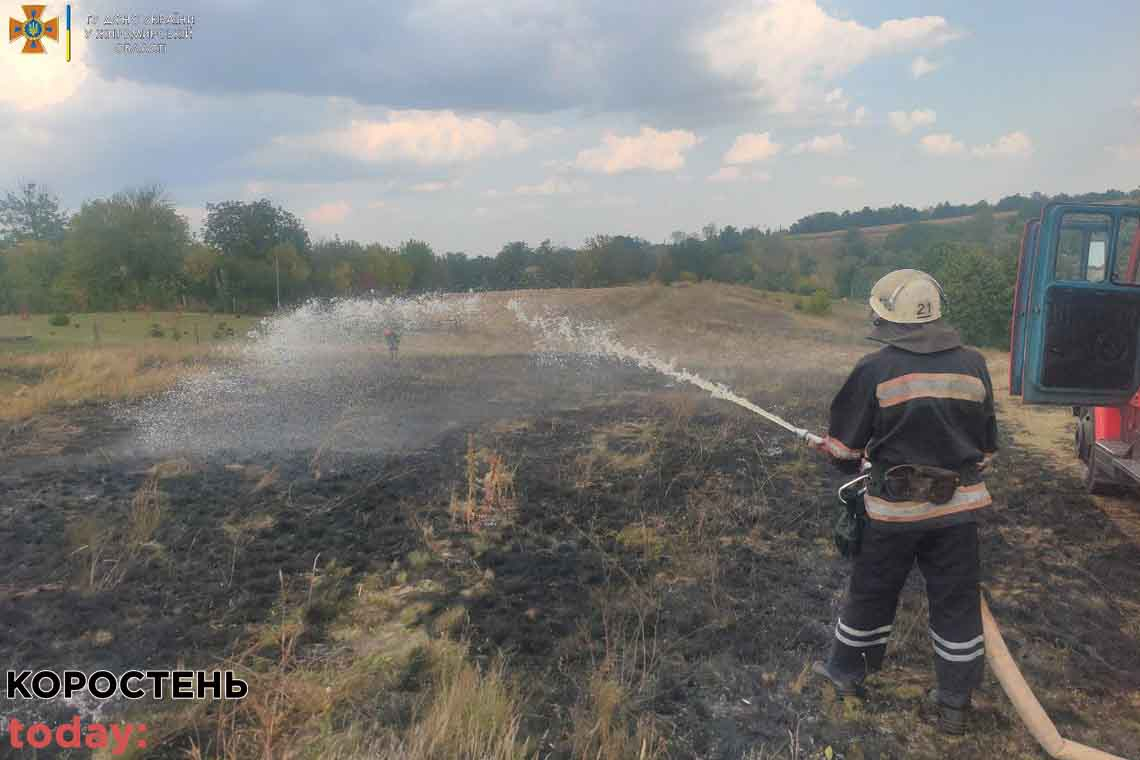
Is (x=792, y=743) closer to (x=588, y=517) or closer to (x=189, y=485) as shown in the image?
(x=588, y=517)

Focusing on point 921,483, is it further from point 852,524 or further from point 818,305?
point 818,305

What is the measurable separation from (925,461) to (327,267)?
4043 centimetres

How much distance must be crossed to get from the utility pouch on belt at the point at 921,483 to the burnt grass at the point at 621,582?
1092 millimetres

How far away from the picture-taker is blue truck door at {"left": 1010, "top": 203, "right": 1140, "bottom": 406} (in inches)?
214

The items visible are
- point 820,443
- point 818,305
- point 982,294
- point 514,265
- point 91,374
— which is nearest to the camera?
point 820,443

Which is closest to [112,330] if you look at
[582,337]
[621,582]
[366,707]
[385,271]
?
[582,337]

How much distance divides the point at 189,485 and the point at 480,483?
3.00m

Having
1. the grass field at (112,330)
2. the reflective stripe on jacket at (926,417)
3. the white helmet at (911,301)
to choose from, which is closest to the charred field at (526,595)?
the reflective stripe on jacket at (926,417)

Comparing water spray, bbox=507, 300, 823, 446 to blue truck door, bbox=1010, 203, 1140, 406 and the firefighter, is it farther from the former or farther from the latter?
the firefighter

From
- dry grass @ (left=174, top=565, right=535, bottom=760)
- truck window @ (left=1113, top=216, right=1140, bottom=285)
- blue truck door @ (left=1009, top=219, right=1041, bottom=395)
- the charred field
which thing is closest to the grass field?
the charred field

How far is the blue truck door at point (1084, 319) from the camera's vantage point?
543 centimetres

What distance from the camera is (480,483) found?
7.03 meters

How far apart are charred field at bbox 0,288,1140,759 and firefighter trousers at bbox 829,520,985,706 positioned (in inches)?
10.1

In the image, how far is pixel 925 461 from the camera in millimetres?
2992
